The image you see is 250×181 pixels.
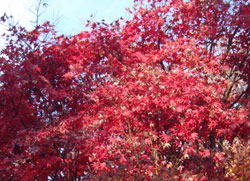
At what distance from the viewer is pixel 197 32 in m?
11.8

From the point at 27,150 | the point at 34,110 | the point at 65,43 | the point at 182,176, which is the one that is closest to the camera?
the point at 182,176

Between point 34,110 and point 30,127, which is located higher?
point 34,110

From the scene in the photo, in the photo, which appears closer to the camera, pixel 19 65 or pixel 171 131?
pixel 171 131

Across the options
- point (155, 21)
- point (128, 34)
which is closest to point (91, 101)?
point (128, 34)

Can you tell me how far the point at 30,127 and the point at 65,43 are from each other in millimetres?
3724

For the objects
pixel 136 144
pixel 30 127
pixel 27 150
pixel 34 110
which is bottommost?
pixel 136 144

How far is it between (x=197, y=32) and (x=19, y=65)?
7334 mm

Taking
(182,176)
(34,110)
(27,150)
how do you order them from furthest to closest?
(34,110)
(27,150)
(182,176)

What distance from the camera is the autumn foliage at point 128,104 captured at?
8562 millimetres

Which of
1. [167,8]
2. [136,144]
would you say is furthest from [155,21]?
[136,144]

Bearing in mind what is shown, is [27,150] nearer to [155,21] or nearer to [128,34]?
[128,34]

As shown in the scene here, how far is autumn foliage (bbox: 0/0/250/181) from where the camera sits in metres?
8.56

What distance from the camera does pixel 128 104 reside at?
8852 mm

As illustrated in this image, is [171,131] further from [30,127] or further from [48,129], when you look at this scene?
[30,127]
